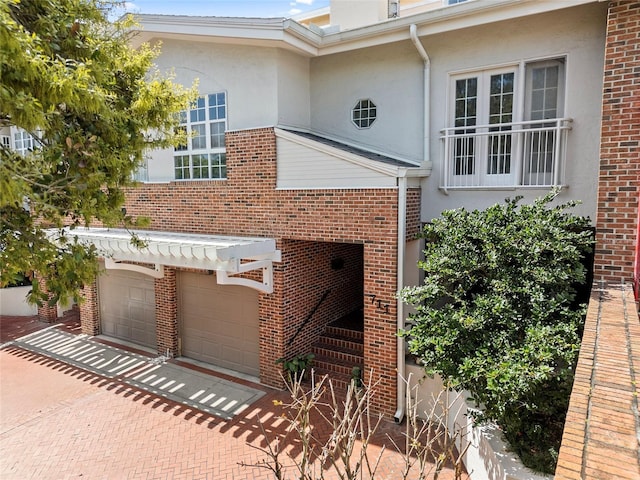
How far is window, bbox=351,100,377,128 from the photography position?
384 inches

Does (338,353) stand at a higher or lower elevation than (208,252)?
lower

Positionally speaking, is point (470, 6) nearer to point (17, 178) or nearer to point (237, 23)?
point (237, 23)

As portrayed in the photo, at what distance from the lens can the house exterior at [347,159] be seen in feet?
24.9

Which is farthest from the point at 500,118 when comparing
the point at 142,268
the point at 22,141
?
the point at 22,141

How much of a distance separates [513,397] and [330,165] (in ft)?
17.4

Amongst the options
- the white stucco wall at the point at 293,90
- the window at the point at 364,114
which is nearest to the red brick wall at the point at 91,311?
the white stucco wall at the point at 293,90

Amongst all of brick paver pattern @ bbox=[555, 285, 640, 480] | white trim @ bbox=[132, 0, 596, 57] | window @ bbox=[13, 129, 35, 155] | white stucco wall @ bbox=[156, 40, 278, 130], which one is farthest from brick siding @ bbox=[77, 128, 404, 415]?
window @ bbox=[13, 129, 35, 155]

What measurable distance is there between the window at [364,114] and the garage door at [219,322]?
4951mm

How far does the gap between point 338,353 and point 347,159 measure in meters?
4.75

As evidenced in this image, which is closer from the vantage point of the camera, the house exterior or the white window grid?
the house exterior

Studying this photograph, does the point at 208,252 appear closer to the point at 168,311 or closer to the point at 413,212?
the point at 413,212

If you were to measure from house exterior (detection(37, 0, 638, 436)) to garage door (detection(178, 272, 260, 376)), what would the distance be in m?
0.05

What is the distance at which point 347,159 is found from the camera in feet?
26.5

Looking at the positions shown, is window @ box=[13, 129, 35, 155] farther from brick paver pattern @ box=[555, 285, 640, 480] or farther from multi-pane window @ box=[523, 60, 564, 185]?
brick paver pattern @ box=[555, 285, 640, 480]
